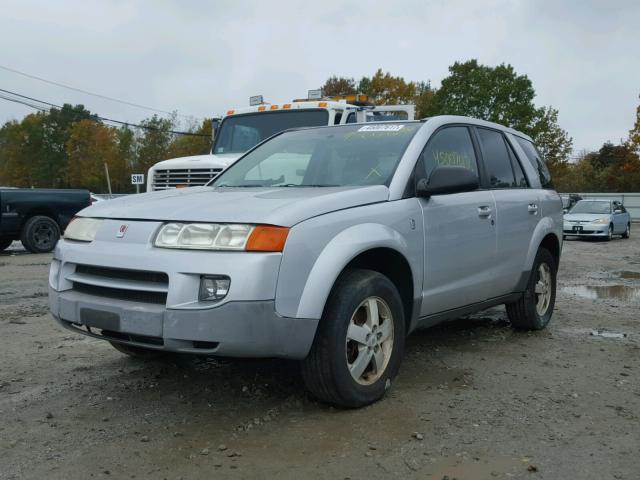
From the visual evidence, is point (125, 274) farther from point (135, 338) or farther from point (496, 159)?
point (496, 159)

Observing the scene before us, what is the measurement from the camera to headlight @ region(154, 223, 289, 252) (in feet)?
10.7

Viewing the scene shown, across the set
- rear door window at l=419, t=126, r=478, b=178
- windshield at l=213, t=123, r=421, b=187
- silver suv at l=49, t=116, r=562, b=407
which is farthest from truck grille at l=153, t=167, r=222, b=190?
rear door window at l=419, t=126, r=478, b=178

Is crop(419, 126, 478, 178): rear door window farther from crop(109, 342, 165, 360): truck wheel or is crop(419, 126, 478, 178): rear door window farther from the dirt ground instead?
crop(109, 342, 165, 360): truck wheel

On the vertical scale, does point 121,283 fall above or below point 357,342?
above

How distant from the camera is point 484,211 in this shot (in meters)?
4.90

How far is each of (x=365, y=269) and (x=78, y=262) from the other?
1.66 m

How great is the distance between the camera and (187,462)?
3.07m

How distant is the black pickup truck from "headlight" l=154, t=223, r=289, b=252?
38.0 feet

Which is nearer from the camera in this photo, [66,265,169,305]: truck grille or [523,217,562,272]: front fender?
[66,265,169,305]: truck grille

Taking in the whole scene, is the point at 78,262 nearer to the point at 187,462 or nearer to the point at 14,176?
the point at 187,462

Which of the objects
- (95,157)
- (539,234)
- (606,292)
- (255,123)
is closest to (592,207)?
(606,292)

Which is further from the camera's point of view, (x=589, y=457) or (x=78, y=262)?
(x=78, y=262)

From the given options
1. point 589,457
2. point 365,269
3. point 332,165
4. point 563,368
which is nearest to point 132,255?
point 365,269

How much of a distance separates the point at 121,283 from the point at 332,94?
55531 mm
